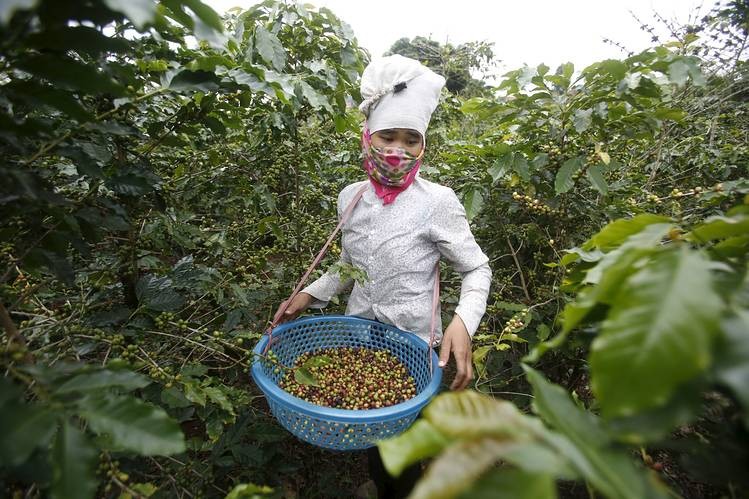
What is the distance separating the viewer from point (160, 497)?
1.11m

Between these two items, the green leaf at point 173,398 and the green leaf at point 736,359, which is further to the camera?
the green leaf at point 173,398

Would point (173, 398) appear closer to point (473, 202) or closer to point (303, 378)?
point (303, 378)

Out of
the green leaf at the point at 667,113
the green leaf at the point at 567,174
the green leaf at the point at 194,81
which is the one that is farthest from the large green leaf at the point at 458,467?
the green leaf at the point at 667,113

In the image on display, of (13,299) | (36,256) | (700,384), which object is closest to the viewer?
(700,384)

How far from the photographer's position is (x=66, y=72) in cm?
66

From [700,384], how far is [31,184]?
117 cm

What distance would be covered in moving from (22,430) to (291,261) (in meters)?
1.56

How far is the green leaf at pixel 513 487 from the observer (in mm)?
337

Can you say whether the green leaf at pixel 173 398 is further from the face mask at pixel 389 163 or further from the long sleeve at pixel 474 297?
the face mask at pixel 389 163

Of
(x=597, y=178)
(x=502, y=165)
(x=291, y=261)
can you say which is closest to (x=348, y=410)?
(x=291, y=261)

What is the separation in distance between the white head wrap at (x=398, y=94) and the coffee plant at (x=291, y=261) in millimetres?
130

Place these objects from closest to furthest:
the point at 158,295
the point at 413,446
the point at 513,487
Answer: the point at 513,487 → the point at 413,446 → the point at 158,295

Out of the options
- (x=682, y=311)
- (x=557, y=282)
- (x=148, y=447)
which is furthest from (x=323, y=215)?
(x=682, y=311)

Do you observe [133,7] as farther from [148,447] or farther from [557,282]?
[557,282]
